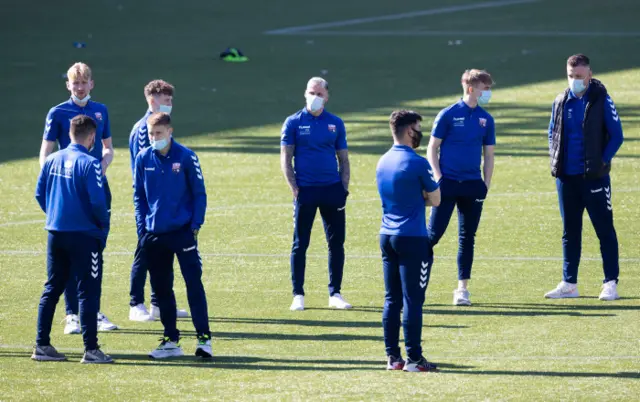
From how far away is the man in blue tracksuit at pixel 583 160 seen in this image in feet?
41.1

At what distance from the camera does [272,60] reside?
32.0 m

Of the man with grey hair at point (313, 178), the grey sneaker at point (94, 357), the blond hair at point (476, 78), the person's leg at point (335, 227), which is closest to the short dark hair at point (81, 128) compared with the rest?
the grey sneaker at point (94, 357)

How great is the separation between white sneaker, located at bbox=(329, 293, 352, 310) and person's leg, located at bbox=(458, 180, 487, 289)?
1.08 metres

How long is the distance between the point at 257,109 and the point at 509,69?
21.8ft

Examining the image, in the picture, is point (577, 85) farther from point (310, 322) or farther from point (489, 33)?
point (489, 33)

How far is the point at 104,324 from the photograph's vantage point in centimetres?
1171

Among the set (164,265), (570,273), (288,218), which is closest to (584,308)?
(570,273)

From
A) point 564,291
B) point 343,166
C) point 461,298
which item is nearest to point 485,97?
point 343,166

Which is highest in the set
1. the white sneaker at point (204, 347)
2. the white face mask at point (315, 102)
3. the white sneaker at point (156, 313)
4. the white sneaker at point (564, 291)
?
the white face mask at point (315, 102)

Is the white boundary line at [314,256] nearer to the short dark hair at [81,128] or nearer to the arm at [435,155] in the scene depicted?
the arm at [435,155]

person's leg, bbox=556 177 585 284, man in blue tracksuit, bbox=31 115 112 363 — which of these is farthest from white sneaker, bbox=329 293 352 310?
man in blue tracksuit, bbox=31 115 112 363

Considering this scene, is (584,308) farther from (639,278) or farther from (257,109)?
(257,109)

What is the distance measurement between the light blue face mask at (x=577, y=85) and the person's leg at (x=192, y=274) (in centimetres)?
415

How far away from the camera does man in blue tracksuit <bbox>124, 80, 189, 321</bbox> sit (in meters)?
11.6
